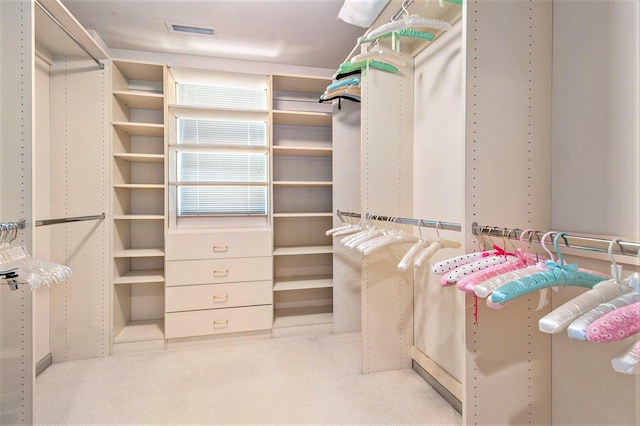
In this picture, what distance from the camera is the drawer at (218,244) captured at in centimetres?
242

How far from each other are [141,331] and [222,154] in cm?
170

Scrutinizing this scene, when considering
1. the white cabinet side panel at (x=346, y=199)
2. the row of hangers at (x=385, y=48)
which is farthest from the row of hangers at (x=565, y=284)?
the white cabinet side panel at (x=346, y=199)

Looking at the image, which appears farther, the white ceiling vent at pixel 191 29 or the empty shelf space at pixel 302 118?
the empty shelf space at pixel 302 118

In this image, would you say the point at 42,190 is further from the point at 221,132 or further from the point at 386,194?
the point at 386,194

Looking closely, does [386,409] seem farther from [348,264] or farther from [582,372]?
[348,264]

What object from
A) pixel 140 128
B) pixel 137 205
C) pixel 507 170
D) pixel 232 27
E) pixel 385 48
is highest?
pixel 232 27

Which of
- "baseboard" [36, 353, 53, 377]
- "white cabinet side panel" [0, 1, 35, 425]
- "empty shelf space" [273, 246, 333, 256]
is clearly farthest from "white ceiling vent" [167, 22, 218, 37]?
"baseboard" [36, 353, 53, 377]

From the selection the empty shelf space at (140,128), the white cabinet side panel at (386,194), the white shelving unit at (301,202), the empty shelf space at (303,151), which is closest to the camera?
the white cabinet side panel at (386,194)

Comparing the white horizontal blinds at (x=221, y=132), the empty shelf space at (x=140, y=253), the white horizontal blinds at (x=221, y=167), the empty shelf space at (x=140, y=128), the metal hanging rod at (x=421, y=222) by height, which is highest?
the white horizontal blinds at (x=221, y=132)

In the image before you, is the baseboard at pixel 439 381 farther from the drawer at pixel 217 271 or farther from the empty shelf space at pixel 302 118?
the empty shelf space at pixel 302 118

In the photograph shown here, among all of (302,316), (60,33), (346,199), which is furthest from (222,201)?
(60,33)

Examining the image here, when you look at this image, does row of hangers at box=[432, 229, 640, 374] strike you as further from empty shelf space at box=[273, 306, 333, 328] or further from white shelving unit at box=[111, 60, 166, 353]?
white shelving unit at box=[111, 60, 166, 353]

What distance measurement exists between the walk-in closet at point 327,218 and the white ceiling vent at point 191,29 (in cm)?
2

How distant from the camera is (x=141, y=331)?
2.53m
